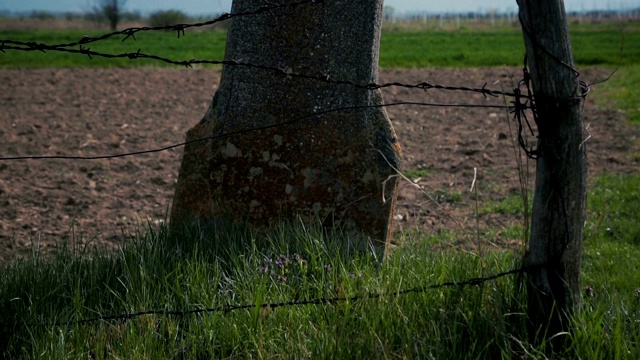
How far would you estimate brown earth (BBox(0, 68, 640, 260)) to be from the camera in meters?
7.05

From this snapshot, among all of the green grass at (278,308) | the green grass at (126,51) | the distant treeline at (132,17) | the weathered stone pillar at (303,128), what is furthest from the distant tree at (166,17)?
the green grass at (278,308)

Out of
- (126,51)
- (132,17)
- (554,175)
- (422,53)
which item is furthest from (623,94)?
(132,17)

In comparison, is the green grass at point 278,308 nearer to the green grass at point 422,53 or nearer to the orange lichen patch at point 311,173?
the orange lichen patch at point 311,173

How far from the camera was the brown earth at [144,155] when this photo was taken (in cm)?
705

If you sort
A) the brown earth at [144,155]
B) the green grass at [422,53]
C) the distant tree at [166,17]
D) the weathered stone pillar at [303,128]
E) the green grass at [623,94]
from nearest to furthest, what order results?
the weathered stone pillar at [303,128] < the brown earth at [144,155] < the green grass at [623,94] < the green grass at [422,53] < the distant tree at [166,17]

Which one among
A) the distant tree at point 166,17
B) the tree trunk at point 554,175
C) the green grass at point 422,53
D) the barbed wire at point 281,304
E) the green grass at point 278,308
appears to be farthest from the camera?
the distant tree at point 166,17

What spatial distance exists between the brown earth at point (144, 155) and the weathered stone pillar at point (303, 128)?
15.9 inches

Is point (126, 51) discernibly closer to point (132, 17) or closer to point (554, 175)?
point (554, 175)

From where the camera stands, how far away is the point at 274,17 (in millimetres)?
5188

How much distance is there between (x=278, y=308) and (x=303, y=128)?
1541 mm

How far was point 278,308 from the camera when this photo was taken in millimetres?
3941

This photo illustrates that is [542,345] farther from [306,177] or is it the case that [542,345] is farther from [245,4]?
[245,4]

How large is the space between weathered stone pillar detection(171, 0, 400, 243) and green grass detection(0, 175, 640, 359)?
0.37 metres

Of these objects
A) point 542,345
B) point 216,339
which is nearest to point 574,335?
point 542,345
